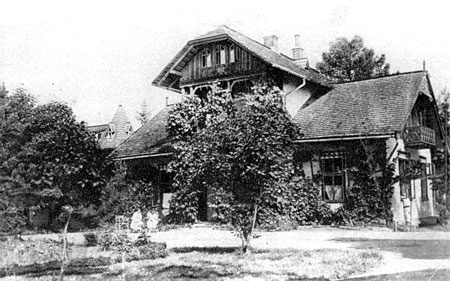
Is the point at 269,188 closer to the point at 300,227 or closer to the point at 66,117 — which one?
the point at 66,117

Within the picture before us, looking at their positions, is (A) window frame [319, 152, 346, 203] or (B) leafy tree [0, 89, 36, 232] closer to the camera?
(A) window frame [319, 152, 346, 203]

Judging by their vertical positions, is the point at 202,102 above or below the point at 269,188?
above

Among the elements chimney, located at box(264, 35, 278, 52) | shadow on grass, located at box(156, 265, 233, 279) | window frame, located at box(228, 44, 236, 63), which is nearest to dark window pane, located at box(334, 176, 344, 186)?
window frame, located at box(228, 44, 236, 63)

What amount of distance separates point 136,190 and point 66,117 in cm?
1282

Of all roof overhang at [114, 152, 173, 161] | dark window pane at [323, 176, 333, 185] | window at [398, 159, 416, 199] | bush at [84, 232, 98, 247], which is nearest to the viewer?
bush at [84, 232, 98, 247]

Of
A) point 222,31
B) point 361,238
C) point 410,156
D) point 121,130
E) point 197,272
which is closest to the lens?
point 197,272

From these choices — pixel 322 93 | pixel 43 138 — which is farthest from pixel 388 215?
pixel 43 138

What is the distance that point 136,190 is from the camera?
81.5 feet

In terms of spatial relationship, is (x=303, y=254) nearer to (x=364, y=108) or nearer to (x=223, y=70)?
(x=364, y=108)

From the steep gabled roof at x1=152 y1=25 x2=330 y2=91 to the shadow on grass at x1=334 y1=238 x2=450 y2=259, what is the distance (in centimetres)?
975

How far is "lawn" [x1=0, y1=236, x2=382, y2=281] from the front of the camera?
29.2 ft

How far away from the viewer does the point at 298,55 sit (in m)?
28.2

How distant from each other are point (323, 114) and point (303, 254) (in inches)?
466

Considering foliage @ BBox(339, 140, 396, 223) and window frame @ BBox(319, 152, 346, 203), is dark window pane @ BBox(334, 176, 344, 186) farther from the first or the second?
foliage @ BBox(339, 140, 396, 223)
